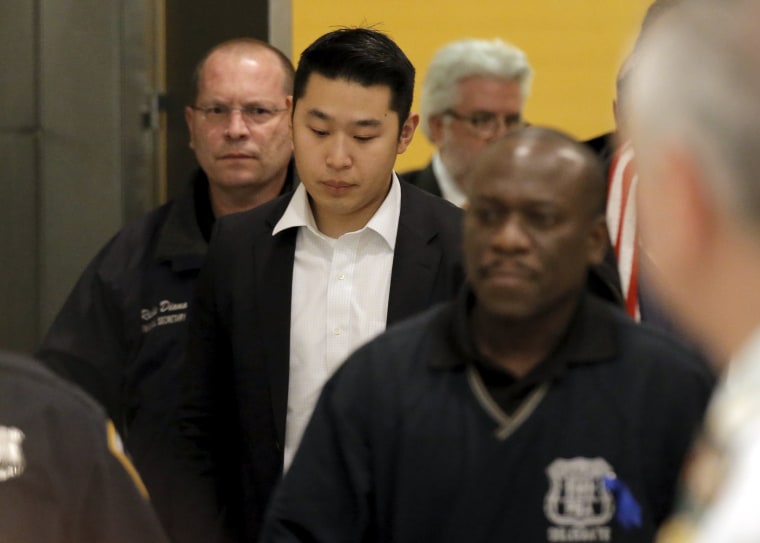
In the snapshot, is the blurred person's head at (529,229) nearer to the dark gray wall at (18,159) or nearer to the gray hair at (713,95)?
the gray hair at (713,95)

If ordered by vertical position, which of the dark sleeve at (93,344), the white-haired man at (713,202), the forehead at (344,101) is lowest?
the dark sleeve at (93,344)

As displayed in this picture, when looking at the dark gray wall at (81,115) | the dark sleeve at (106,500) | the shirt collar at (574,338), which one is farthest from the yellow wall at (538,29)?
the dark sleeve at (106,500)

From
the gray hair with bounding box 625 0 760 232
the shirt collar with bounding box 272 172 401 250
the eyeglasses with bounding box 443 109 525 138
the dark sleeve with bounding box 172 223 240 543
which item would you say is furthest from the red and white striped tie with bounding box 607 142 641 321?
the gray hair with bounding box 625 0 760 232

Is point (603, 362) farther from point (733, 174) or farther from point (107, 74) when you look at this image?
point (107, 74)

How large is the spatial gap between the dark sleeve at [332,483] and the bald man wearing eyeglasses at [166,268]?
129cm

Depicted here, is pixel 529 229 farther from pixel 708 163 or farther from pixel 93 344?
pixel 93 344

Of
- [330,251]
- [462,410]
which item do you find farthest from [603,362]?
[330,251]

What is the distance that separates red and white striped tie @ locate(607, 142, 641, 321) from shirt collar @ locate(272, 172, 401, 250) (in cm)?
49

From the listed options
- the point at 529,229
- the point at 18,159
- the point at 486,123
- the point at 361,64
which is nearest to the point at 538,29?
the point at 486,123

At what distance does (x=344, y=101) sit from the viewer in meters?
3.51

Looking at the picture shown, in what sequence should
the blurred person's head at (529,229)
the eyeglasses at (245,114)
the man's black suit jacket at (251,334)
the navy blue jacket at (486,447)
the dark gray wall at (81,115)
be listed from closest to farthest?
the navy blue jacket at (486,447)
the blurred person's head at (529,229)
the man's black suit jacket at (251,334)
the eyeglasses at (245,114)
the dark gray wall at (81,115)

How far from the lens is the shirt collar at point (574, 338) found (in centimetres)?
257

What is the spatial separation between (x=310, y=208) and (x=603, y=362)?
1.14 meters

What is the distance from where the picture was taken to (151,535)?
2.23m
